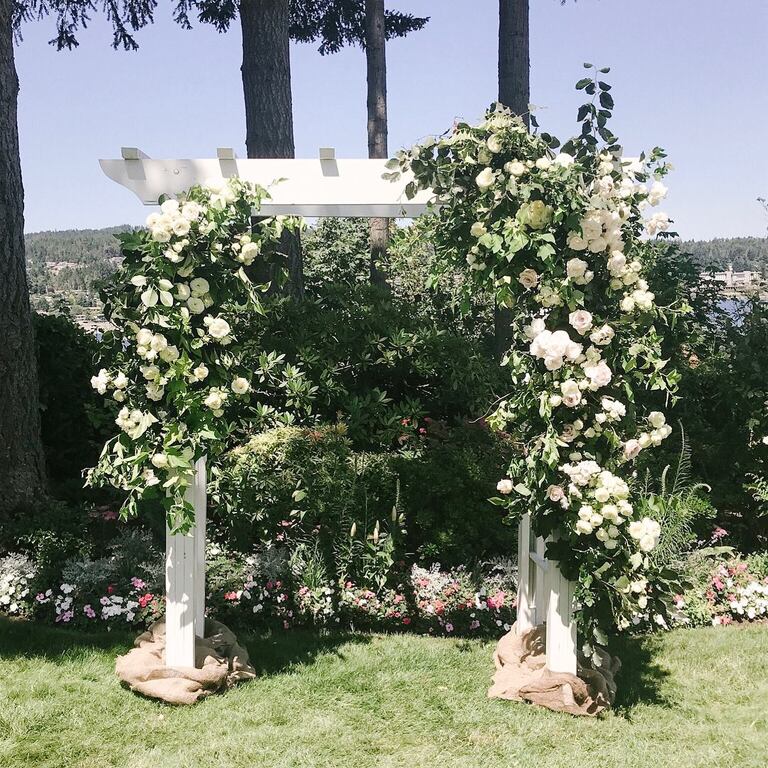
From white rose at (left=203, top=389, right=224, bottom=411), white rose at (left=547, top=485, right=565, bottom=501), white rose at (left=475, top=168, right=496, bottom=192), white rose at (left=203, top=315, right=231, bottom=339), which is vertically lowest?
white rose at (left=547, top=485, right=565, bottom=501)

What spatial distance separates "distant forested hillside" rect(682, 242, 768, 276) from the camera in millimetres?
6820

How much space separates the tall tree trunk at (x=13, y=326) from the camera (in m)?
4.97

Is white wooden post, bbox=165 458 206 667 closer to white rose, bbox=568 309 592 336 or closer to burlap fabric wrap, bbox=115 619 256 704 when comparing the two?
burlap fabric wrap, bbox=115 619 256 704

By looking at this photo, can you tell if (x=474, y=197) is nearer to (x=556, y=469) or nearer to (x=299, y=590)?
(x=556, y=469)

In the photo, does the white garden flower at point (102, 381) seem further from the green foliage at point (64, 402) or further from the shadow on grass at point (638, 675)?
the shadow on grass at point (638, 675)

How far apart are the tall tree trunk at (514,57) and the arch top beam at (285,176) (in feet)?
13.0

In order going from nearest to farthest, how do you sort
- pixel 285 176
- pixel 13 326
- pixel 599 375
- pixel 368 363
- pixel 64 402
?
pixel 599 375, pixel 285 176, pixel 13 326, pixel 368 363, pixel 64 402

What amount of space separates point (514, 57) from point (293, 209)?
15.3 feet

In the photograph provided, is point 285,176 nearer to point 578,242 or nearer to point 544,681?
point 578,242

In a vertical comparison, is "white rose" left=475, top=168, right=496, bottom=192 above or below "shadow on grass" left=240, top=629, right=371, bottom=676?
above

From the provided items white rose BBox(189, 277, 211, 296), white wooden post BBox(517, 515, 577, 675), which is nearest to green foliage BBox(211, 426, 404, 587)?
white wooden post BBox(517, 515, 577, 675)

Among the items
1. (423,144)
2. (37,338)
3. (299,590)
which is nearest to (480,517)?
(299,590)

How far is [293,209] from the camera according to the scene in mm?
4348

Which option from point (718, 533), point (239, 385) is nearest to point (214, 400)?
point (239, 385)
